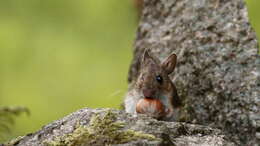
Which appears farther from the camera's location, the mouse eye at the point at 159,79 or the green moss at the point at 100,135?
the mouse eye at the point at 159,79

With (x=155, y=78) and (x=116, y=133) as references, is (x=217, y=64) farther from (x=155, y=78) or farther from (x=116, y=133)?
(x=116, y=133)

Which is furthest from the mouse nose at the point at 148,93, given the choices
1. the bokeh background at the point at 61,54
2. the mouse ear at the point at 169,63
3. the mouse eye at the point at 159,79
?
the bokeh background at the point at 61,54

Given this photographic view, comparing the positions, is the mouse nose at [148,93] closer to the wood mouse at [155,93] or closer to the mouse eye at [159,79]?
the wood mouse at [155,93]

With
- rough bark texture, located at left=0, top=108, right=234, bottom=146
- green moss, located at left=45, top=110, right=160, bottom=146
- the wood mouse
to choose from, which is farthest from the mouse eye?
green moss, located at left=45, top=110, right=160, bottom=146

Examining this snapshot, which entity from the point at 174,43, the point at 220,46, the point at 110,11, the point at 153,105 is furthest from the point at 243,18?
the point at 110,11

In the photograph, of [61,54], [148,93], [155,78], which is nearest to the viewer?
[148,93]

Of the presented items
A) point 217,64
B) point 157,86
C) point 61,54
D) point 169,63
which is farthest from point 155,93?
point 61,54

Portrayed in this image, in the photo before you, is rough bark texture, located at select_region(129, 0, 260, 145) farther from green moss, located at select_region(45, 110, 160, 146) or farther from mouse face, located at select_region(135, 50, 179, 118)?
green moss, located at select_region(45, 110, 160, 146)
